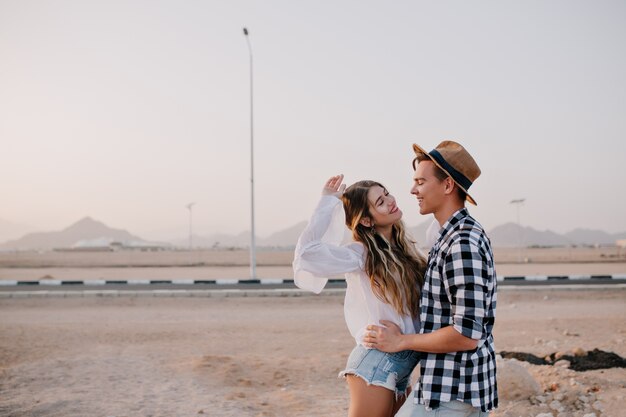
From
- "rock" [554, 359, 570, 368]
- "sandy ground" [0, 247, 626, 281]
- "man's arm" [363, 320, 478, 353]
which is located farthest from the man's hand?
"sandy ground" [0, 247, 626, 281]

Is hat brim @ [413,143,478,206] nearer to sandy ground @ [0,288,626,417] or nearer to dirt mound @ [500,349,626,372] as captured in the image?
sandy ground @ [0,288,626,417]

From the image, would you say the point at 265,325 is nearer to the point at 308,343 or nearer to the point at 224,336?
the point at 224,336

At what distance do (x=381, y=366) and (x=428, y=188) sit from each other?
0.86 metres

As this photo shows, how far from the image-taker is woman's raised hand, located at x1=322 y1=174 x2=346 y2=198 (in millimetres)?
3066

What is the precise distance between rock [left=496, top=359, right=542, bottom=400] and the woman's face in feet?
12.8

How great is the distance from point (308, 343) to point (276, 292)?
6854mm

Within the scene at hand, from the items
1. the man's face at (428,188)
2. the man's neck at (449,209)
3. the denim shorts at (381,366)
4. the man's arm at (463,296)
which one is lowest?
the denim shorts at (381,366)

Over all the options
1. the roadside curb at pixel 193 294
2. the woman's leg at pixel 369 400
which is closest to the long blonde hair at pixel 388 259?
the woman's leg at pixel 369 400

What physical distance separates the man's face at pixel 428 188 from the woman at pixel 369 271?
14.7 inches

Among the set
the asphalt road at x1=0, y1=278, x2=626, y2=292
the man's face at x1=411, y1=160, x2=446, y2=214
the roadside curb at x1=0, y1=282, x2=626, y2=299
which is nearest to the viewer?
the man's face at x1=411, y1=160, x2=446, y2=214

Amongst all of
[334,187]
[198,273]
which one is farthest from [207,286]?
[334,187]

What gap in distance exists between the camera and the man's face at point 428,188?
258 centimetres

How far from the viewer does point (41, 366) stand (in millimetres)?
8203

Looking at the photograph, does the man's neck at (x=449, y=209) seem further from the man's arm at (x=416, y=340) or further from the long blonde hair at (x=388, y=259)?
the man's arm at (x=416, y=340)
